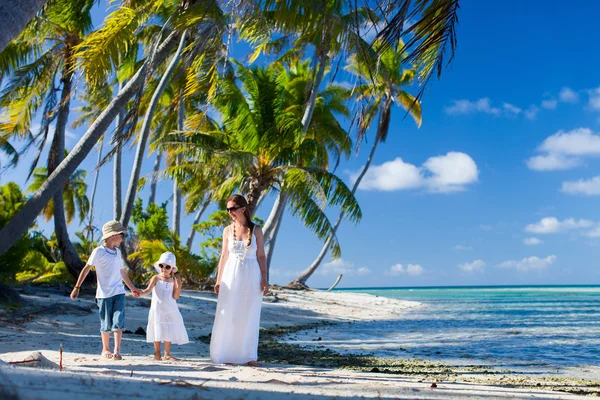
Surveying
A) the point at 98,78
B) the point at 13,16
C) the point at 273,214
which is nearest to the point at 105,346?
the point at 13,16

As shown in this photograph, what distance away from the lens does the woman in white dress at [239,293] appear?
5984 millimetres

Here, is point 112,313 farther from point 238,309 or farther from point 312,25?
point 312,25

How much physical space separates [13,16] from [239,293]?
3413mm

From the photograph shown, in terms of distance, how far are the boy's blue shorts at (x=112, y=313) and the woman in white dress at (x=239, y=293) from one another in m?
1.04

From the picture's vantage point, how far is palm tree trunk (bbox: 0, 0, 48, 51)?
161 inches

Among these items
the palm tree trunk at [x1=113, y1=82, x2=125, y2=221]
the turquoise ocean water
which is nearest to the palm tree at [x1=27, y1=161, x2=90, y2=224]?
the palm tree trunk at [x1=113, y1=82, x2=125, y2=221]

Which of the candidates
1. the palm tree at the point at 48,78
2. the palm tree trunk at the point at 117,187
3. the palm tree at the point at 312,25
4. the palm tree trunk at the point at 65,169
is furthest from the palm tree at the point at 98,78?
the palm tree trunk at the point at 117,187

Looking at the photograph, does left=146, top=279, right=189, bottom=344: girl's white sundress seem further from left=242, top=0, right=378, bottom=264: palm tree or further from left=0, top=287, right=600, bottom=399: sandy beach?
left=242, top=0, right=378, bottom=264: palm tree

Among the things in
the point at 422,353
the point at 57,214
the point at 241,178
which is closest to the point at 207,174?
the point at 241,178

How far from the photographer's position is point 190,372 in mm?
4859

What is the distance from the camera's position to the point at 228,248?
20.2ft

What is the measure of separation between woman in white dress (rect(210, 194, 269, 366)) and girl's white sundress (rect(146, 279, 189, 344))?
46 centimetres

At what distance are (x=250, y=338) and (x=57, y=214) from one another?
34.3 ft

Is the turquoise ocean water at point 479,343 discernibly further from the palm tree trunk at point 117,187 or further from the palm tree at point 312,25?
the palm tree trunk at point 117,187
